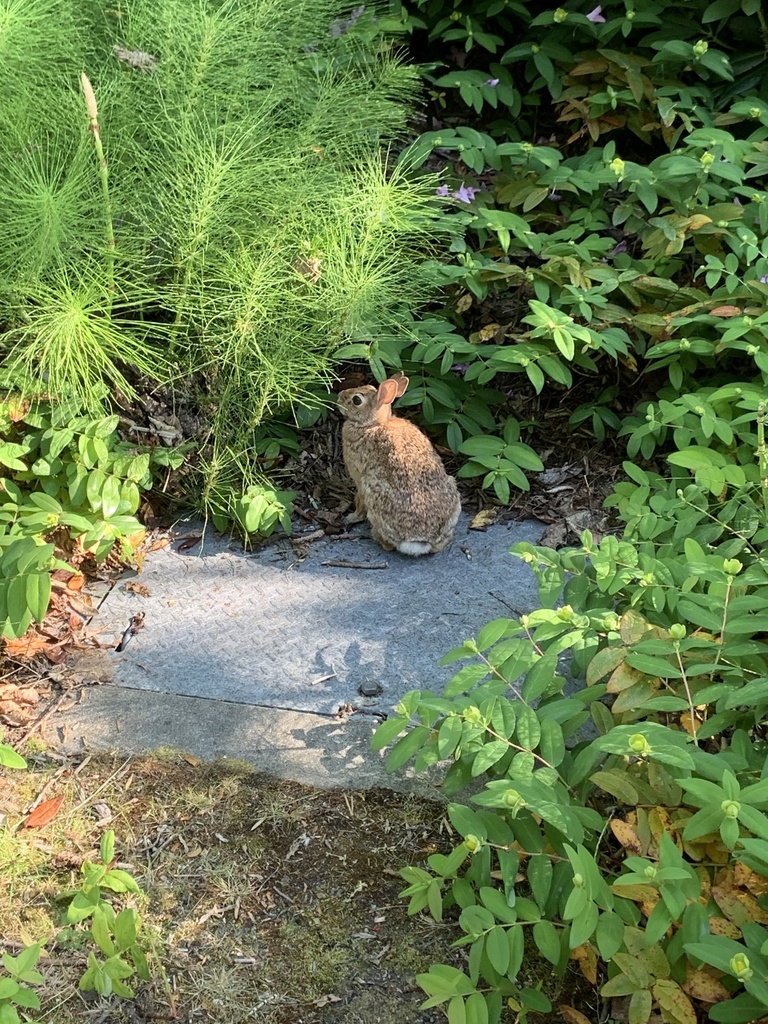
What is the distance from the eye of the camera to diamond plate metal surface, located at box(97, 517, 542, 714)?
9.41 feet

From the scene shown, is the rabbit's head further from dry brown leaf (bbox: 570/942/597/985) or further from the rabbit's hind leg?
dry brown leaf (bbox: 570/942/597/985)

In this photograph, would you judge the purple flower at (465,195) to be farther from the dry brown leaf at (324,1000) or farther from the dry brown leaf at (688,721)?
the dry brown leaf at (324,1000)

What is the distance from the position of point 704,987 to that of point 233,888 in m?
1.14

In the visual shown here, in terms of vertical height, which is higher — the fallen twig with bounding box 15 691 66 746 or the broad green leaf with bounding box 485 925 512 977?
the broad green leaf with bounding box 485 925 512 977

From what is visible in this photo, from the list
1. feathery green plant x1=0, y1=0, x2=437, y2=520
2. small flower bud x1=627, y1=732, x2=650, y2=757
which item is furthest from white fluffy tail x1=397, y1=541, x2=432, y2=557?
small flower bud x1=627, y1=732, x2=650, y2=757

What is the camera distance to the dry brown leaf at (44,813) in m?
2.46

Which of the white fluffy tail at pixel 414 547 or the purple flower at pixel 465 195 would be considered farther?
the purple flower at pixel 465 195

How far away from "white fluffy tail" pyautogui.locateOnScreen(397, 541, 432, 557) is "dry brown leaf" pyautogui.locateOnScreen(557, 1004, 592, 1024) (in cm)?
167

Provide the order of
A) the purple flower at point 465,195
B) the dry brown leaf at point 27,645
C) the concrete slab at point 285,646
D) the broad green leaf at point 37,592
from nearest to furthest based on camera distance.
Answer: the broad green leaf at point 37,592
the concrete slab at point 285,646
the dry brown leaf at point 27,645
the purple flower at point 465,195

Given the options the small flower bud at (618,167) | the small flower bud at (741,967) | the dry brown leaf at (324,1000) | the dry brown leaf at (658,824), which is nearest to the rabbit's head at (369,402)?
the small flower bud at (618,167)

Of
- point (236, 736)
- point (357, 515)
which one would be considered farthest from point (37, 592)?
point (357, 515)

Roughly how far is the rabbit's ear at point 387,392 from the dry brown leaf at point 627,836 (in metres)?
1.82

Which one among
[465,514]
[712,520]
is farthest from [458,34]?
[712,520]

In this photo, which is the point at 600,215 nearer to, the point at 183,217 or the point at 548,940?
the point at 183,217
